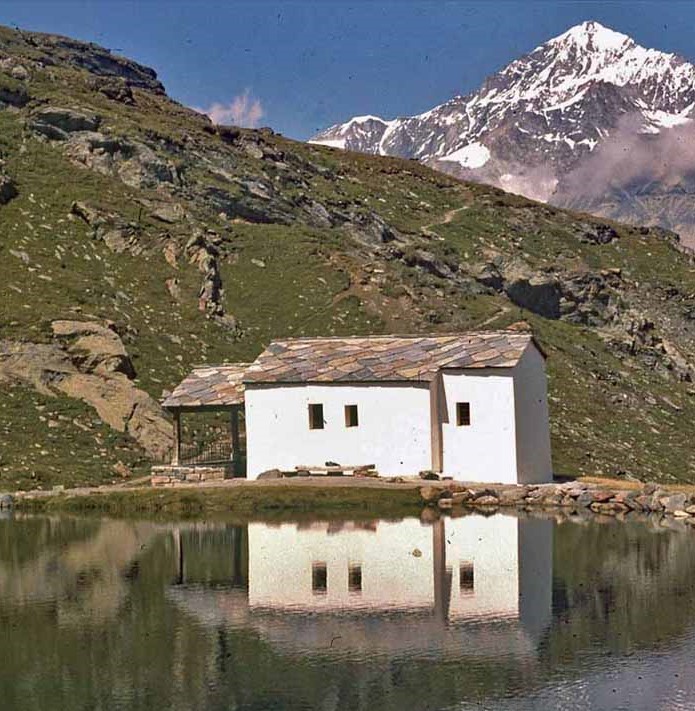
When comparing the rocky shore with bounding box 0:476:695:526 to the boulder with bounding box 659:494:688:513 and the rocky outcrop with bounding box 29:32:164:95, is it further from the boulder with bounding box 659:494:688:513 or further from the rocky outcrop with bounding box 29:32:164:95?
the rocky outcrop with bounding box 29:32:164:95

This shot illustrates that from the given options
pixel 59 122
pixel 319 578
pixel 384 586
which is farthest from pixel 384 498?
pixel 59 122

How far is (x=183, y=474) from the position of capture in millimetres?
44844

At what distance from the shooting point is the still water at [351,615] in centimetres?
2062

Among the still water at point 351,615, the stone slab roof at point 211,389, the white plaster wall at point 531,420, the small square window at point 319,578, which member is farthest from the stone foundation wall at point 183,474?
the small square window at point 319,578

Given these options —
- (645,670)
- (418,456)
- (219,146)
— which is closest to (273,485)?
(418,456)

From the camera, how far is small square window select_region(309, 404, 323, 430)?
44969 mm

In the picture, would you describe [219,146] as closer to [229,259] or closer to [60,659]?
[229,259]

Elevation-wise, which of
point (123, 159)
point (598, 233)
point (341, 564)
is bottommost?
point (341, 564)

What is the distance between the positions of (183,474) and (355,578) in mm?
16552

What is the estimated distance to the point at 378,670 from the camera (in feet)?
70.7

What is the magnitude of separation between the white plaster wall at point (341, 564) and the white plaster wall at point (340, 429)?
6.63m

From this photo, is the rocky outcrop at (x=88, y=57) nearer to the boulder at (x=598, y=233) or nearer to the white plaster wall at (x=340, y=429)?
the boulder at (x=598, y=233)

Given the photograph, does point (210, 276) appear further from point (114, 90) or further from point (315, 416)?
point (114, 90)

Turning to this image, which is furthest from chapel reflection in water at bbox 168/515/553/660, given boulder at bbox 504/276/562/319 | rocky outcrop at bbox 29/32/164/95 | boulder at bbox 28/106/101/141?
rocky outcrop at bbox 29/32/164/95
